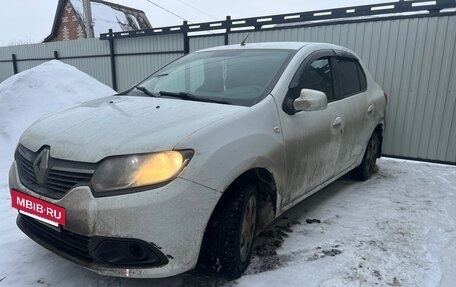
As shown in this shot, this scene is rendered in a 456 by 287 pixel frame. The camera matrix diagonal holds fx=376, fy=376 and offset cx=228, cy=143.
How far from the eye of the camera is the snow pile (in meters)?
5.80

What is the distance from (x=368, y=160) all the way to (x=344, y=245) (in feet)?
6.94

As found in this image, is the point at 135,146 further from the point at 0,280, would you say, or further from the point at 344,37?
the point at 344,37

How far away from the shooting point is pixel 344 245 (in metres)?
3.11

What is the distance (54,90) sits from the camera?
7.23 meters

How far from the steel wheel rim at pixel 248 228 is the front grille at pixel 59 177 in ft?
3.41

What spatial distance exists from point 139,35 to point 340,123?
8520 millimetres

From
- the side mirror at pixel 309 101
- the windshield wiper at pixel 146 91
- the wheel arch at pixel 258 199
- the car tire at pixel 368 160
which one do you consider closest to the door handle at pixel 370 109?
the car tire at pixel 368 160

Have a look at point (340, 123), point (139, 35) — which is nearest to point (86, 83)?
point (139, 35)

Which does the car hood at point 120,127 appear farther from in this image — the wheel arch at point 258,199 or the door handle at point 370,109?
the door handle at point 370,109

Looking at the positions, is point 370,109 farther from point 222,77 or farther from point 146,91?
point 146,91

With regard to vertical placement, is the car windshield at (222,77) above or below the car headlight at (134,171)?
above

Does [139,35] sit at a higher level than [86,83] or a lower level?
higher

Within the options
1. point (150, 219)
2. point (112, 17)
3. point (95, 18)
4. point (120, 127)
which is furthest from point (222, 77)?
point (112, 17)

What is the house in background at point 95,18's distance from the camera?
24.5m
